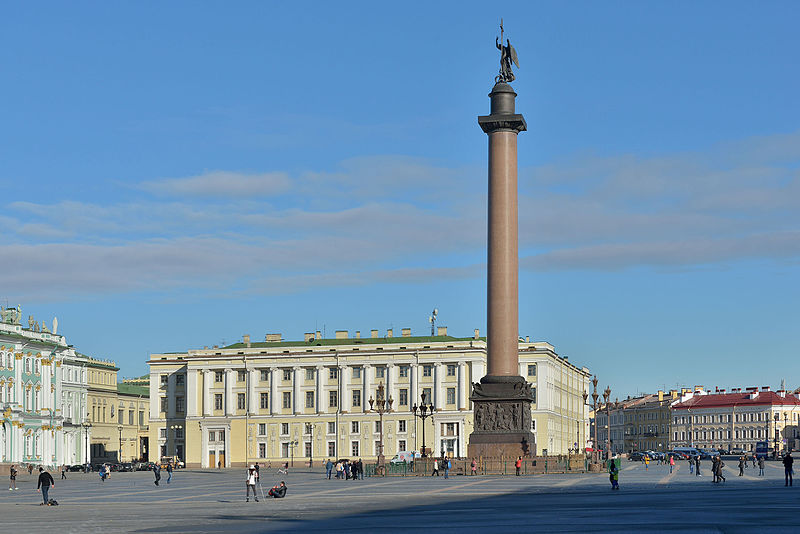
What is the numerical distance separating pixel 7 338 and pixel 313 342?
49236 millimetres

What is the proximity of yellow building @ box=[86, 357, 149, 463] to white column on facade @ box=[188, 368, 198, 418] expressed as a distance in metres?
11.6

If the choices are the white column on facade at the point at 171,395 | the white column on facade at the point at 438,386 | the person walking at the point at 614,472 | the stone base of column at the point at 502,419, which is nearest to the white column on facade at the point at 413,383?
the white column on facade at the point at 438,386

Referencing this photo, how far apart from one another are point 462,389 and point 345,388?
14030 millimetres

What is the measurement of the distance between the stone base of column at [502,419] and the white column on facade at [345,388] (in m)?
87.5

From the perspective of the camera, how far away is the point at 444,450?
150000mm

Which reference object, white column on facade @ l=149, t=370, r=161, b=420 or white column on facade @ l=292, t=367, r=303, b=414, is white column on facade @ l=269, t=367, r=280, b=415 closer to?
white column on facade @ l=292, t=367, r=303, b=414

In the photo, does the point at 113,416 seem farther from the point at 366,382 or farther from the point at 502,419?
the point at 502,419

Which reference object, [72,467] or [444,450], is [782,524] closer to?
[72,467]

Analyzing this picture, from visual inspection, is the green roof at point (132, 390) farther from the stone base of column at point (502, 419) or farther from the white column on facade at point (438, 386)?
the stone base of column at point (502, 419)

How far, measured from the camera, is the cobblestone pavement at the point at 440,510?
3158 centimetres

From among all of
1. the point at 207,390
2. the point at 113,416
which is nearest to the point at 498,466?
the point at 207,390

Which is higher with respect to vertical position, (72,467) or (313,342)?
(313,342)

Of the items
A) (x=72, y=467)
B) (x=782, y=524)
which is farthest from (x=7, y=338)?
(x=782, y=524)

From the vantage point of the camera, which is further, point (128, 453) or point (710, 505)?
point (128, 453)
